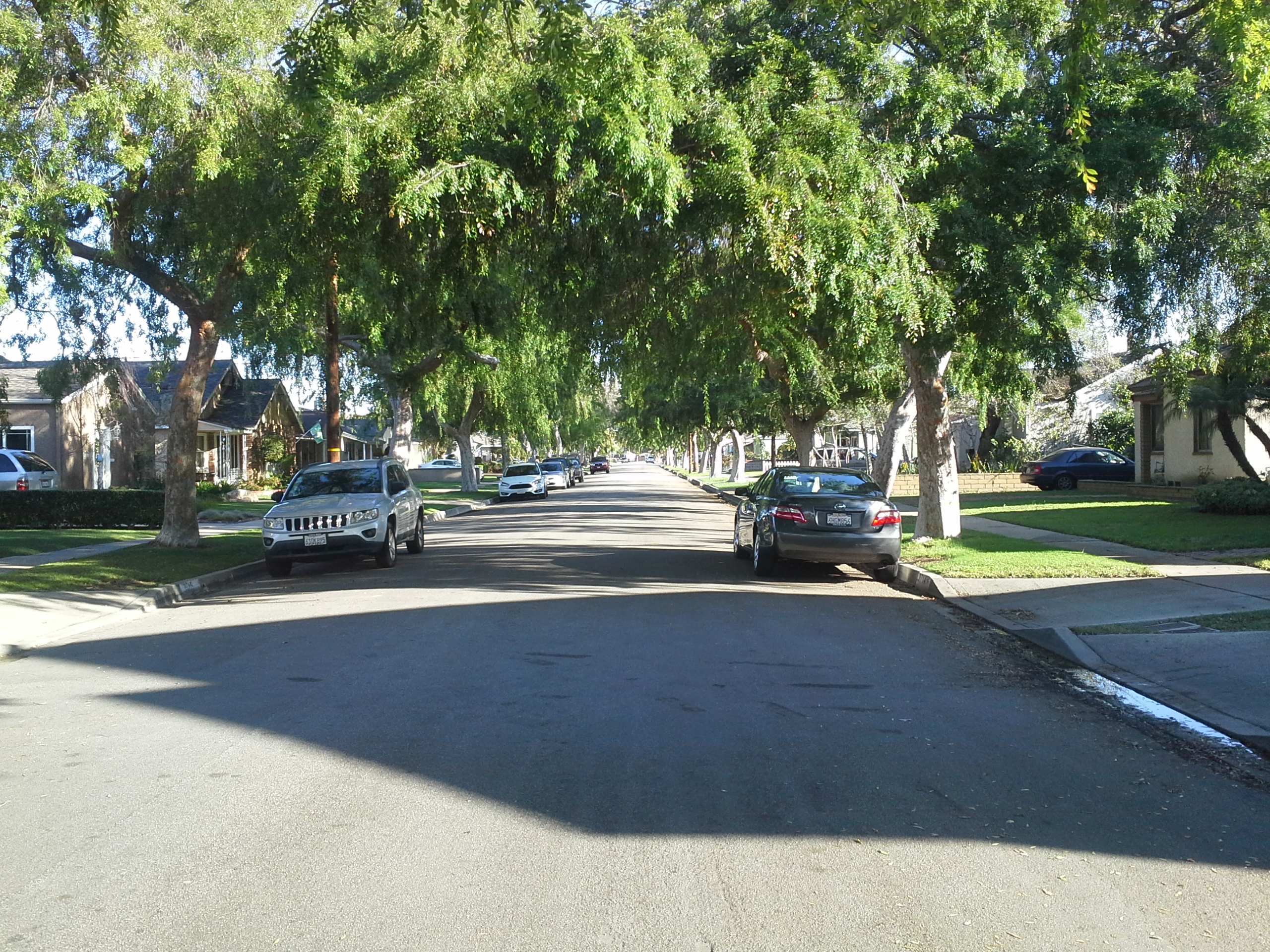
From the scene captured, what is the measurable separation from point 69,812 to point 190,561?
1316 cm

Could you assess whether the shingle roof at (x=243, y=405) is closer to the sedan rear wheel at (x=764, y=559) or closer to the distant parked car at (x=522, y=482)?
the distant parked car at (x=522, y=482)

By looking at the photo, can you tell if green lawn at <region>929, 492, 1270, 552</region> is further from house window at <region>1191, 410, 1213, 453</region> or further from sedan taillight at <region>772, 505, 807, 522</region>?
sedan taillight at <region>772, 505, 807, 522</region>

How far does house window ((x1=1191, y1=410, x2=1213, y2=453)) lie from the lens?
98.5ft

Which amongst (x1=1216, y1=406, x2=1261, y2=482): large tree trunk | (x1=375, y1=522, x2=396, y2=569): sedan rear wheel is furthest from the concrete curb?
(x1=1216, y1=406, x2=1261, y2=482): large tree trunk

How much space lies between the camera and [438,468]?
279ft

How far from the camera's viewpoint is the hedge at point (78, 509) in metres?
26.4

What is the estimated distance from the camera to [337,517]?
16.7 metres

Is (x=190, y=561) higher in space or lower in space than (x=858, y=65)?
lower

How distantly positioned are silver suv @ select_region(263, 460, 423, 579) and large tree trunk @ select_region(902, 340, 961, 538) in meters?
8.54

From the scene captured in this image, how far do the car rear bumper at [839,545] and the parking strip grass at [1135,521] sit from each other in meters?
5.07

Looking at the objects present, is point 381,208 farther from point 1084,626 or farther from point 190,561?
point 1084,626

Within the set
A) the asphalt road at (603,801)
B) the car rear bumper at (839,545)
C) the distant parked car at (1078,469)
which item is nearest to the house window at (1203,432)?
the distant parked car at (1078,469)

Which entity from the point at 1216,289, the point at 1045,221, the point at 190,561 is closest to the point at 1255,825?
the point at 1045,221

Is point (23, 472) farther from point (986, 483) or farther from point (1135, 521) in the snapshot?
point (986, 483)
